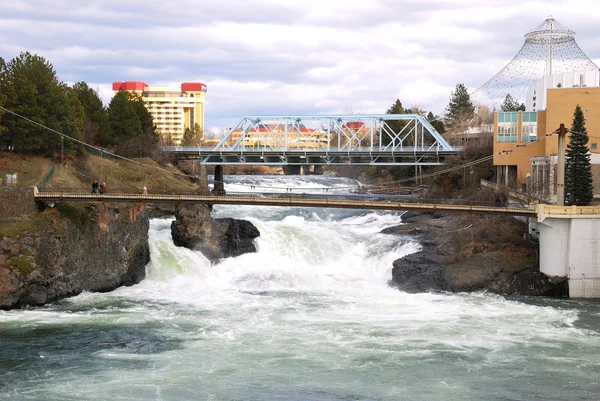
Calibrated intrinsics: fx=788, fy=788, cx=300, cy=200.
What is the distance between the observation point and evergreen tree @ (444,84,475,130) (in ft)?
416

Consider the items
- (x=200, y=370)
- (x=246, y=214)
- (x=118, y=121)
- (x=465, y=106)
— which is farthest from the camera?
(x=465, y=106)

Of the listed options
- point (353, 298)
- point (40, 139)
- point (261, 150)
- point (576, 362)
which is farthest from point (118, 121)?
point (576, 362)

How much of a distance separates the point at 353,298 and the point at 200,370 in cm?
1692

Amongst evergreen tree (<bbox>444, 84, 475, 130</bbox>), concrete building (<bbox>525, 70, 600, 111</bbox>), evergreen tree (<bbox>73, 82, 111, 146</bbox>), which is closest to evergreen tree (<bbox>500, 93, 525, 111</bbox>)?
evergreen tree (<bbox>444, 84, 475, 130</bbox>)

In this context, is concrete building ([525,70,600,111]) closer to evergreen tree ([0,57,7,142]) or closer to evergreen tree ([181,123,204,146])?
evergreen tree ([0,57,7,142])

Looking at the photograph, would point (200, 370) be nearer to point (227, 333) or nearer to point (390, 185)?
point (227, 333)

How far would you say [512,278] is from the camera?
161 feet

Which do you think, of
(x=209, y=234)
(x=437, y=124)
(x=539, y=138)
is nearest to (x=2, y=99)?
(x=209, y=234)

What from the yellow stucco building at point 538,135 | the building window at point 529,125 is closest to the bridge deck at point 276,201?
the yellow stucco building at point 538,135

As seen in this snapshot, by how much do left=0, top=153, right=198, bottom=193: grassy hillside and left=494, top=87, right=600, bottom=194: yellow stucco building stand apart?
28.6 m

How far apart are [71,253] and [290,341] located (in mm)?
17721

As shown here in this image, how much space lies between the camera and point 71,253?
4806cm

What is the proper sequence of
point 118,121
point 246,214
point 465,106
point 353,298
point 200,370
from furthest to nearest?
point 465,106 → point 118,121 → point 246,214 → point 353,298 → point 200,370

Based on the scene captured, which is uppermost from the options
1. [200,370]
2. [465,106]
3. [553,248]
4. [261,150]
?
[465,106]
